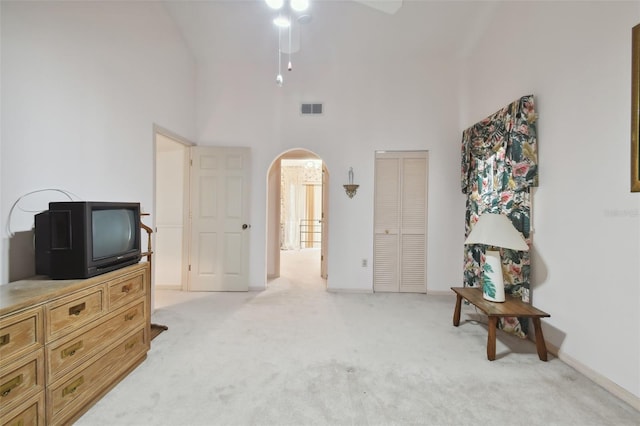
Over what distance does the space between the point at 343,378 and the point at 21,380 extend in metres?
1.71

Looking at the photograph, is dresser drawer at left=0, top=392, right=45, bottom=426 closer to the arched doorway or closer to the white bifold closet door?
the white bifold closet door

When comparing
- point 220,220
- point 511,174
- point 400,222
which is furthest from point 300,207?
point 511,174

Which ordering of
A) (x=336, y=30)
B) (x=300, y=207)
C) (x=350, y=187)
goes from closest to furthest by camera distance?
(x=336, y=30) < (x=350, y=187) < (x=300, y=207)

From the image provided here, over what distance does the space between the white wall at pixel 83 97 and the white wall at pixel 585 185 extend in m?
3.82

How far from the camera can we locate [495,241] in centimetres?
231

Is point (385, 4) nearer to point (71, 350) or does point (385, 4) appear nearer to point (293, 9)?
point (293, 9)

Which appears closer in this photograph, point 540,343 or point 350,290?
point 540,343

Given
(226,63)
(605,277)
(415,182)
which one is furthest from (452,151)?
(226,63)

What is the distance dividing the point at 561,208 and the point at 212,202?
3832 millimetres

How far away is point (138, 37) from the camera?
8.87 feet

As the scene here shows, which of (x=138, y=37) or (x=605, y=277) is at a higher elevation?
(x=138, y=37)

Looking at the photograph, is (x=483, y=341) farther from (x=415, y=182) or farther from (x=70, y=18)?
(x=70, y=18)

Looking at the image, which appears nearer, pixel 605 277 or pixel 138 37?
pixel 605 277

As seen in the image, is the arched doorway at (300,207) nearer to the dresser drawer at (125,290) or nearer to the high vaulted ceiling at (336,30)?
the high vaulted ceiling at (336,30)
